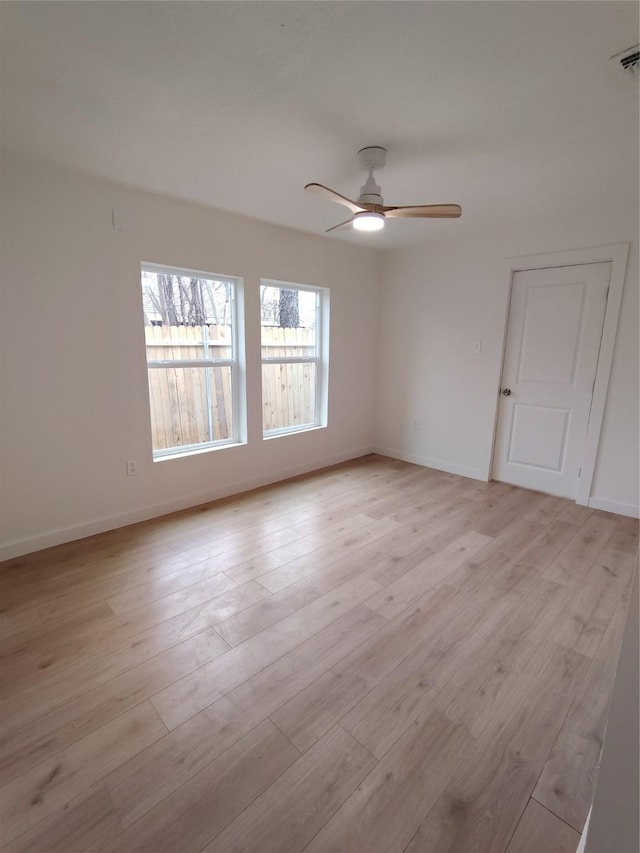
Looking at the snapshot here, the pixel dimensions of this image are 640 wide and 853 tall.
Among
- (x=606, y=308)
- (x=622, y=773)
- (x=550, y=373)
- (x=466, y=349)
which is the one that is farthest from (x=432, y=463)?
(x=622, y=773)

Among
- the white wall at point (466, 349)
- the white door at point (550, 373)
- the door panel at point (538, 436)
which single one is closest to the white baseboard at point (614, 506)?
the white wall at point (466, 349)

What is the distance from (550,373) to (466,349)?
0.83 m

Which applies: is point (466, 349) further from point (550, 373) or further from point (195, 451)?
point (195, 451)

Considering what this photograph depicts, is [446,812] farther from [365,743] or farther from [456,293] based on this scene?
[456,293]

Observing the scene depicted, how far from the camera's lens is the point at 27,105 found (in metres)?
1.77

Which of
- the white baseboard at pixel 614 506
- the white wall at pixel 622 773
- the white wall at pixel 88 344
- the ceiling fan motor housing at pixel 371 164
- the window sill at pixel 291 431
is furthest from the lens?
the window sill at pixel 291 431

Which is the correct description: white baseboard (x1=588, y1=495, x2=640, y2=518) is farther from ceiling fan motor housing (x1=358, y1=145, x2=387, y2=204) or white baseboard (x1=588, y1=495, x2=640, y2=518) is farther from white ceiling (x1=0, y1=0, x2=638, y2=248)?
ceiling fan motor housing (x1=358, y1=145, x2=387, y2=204)

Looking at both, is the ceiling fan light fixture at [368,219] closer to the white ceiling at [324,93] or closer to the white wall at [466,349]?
the white ceiling at [324,93]

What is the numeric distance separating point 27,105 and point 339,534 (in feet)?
9.65

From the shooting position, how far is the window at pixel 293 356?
3852 mm

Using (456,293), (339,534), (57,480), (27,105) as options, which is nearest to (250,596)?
(339,534)

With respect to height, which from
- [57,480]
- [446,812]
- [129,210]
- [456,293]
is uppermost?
[129,210]

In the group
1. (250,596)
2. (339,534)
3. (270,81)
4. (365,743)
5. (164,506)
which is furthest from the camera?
(164,506)

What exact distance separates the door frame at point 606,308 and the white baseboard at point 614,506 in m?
0.05
